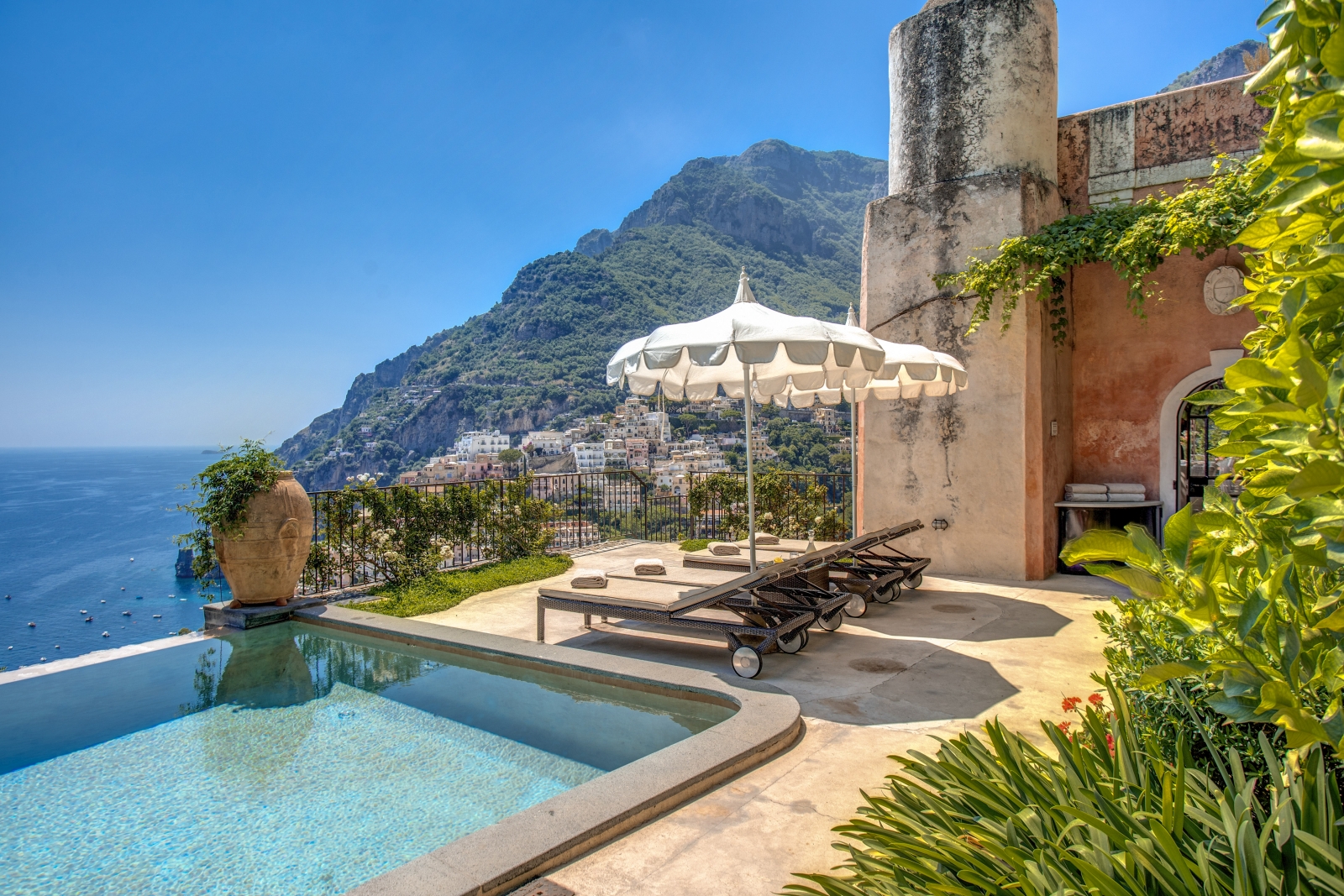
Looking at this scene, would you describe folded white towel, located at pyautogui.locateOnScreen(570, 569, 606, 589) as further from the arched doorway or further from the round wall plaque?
the round wall plaque

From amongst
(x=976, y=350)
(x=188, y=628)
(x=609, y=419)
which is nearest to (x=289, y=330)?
(x=609, y=419)

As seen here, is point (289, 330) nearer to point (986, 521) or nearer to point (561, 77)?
point (561, 77)

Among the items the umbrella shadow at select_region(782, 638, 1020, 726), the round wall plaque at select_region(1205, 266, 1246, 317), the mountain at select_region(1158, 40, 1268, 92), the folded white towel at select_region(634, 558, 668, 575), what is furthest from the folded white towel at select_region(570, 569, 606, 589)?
the mountain at select_region(1158, 40, 1268, 92)

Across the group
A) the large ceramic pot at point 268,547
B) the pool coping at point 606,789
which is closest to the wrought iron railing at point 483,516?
the large ceramic pot at point 268,547

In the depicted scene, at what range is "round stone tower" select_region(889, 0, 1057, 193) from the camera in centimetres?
812

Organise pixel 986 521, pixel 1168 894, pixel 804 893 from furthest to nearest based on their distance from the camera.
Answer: pixel 986 521
pixel 804 893
pixel 1168 894

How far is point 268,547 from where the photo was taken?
671 centimetres

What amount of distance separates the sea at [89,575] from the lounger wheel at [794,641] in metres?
4.13

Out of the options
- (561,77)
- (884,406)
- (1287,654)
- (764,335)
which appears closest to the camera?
(1287,654)

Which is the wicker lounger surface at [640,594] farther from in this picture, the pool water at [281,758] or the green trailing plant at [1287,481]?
the green trailing plant at [1287,481]

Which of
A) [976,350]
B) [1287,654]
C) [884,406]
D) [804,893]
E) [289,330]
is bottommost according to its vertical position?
[804,893]

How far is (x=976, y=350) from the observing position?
8258 millimetres

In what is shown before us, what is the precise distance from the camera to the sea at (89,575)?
18094 mm

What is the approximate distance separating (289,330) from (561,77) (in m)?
23.6
